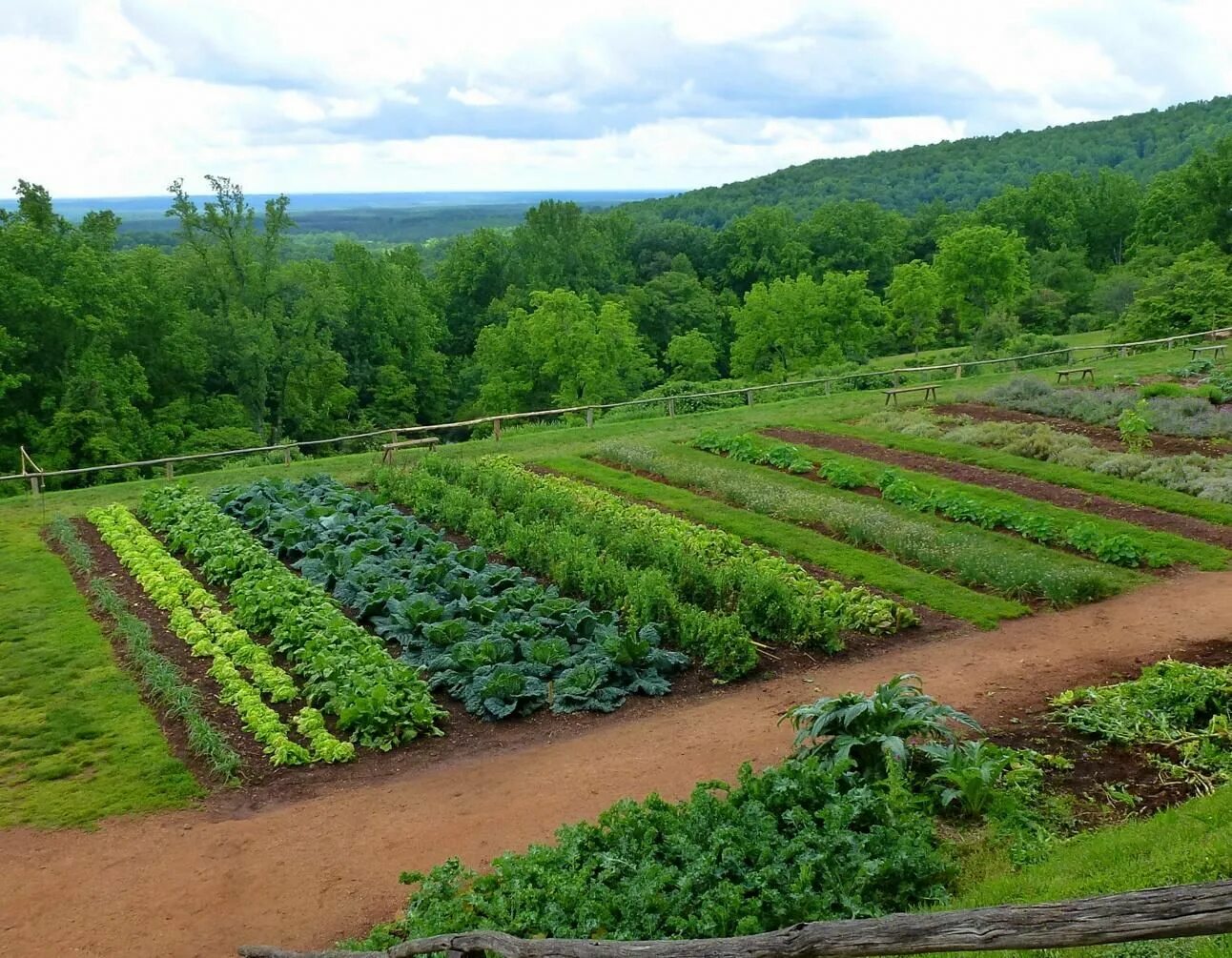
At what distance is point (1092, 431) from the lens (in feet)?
81.3

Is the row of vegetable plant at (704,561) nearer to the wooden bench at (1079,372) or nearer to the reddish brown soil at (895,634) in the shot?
the reddish brown soil at (895,634)

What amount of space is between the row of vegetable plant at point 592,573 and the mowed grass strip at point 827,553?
8.98 feet

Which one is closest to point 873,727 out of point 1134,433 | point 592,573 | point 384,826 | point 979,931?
point 384,826

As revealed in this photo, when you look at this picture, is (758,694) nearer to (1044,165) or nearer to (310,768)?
(310,768)

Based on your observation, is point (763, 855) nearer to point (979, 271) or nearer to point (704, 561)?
point (704, 561)

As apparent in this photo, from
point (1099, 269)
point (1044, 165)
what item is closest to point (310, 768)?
point (1099, 269)

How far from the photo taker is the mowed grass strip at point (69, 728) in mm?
10539

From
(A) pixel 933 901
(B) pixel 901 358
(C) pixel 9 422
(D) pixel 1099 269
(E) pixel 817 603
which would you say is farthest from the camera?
(D) pixel 1099 269

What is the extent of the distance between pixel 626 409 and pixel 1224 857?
25.8 m

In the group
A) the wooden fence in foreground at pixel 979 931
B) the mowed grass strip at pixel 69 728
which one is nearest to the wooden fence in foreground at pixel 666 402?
the mowed grass strip at pixel 69 728

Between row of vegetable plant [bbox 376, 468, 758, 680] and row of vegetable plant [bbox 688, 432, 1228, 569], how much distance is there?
6337mm

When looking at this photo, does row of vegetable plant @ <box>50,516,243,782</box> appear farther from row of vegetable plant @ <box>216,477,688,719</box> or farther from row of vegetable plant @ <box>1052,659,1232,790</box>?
row of vegetable plant @ <box>1052,659,1232,790</box>

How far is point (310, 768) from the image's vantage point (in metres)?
11.0

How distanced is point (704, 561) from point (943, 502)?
5.54 metres
